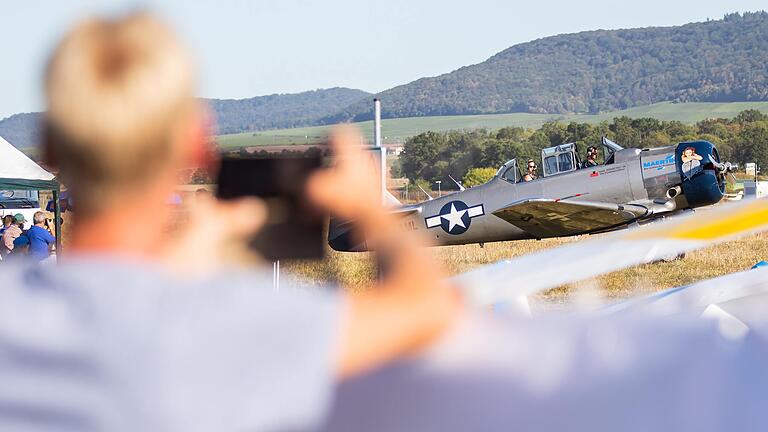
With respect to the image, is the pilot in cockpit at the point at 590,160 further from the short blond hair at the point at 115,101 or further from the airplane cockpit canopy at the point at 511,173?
the short blond hair at the point at 115,101

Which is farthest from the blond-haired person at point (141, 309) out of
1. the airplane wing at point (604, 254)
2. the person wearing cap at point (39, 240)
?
the person wearing cap at point (39, 240)

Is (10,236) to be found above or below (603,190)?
below

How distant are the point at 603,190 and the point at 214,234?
12.7 metres

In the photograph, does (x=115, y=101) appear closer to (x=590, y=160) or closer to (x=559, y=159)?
(x=559, y=159)

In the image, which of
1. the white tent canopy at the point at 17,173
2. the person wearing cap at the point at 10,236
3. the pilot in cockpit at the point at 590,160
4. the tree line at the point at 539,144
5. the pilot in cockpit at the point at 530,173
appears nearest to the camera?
the person wearing cap at the point at 10,236

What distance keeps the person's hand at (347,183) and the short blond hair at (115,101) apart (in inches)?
7.2

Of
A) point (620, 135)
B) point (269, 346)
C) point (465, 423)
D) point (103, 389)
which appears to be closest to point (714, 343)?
A: point (465, 423)

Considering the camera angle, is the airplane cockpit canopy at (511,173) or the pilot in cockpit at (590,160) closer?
the pilot in cockpit at (590,160)

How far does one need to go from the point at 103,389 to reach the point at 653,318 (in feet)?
2.04

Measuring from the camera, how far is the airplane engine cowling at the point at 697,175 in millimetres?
12922

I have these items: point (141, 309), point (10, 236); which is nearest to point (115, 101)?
point (141, 309)

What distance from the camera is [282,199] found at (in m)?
0.91

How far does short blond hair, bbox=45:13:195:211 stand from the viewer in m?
0.71

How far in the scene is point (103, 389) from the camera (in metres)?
0.68
